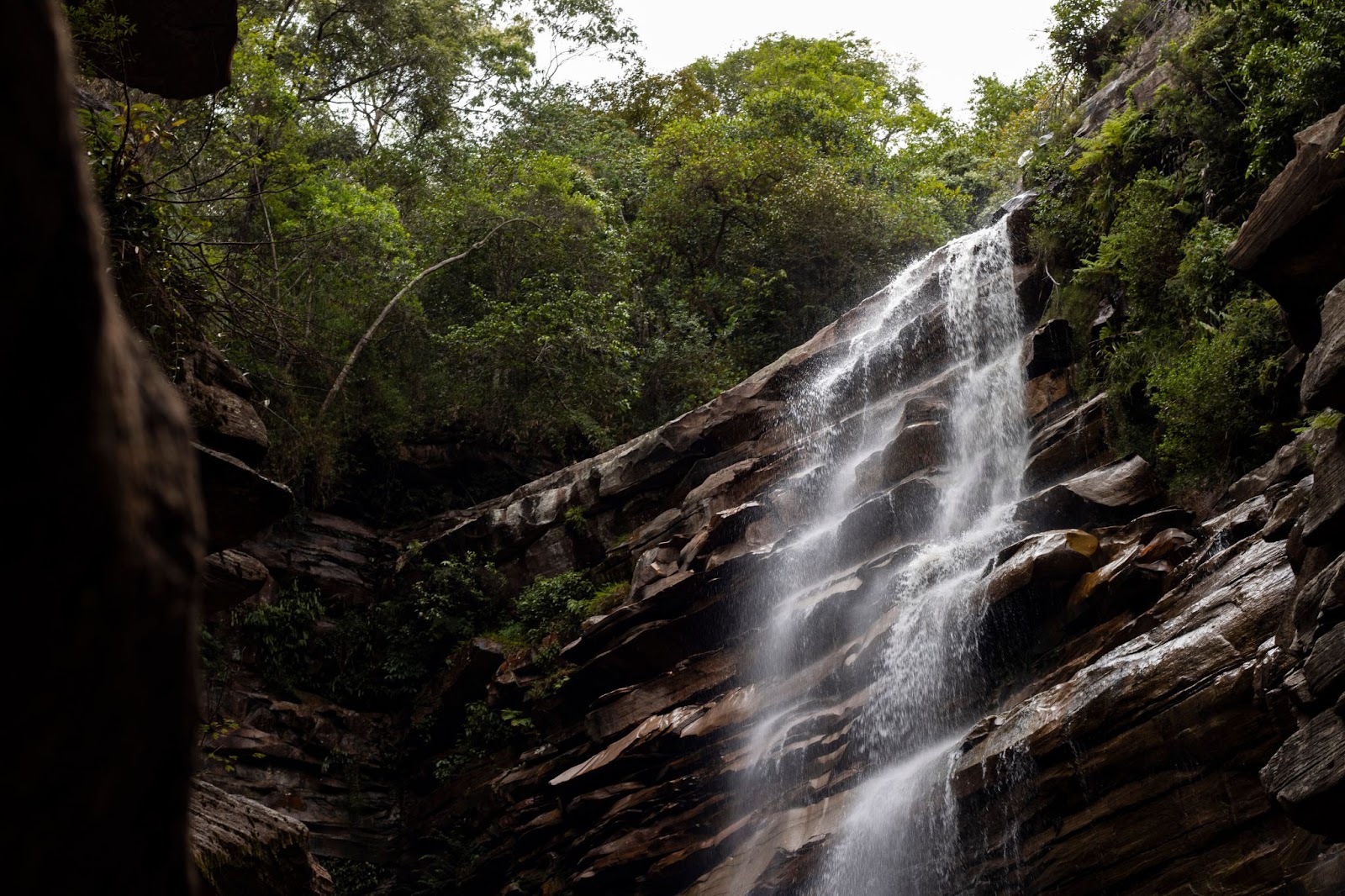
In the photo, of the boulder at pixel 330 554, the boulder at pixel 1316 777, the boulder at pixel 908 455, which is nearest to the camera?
the boulder at pixel 1316 777

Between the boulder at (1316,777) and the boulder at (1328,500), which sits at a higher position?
the boulder at (1328,500)

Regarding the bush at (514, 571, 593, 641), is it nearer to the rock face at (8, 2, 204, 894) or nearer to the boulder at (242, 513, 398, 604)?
the boulder at (242, 513, 398, 604)

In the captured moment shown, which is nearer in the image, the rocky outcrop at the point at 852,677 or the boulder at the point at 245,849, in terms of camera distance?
the boulder at the point at 245,849

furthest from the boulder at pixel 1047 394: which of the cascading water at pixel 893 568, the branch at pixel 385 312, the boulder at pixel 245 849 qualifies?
the branch at pixel 385 312

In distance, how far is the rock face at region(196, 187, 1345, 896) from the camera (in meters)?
8.39

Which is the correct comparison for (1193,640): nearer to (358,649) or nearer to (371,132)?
(358,649)

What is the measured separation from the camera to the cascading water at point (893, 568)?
11.6 metres

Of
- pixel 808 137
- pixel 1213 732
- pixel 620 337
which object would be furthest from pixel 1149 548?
pixel 808 137

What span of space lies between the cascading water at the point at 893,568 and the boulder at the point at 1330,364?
5.28 m

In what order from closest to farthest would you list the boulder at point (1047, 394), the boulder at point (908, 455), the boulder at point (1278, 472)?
the boulder at point (1278, 472)
the boulder at point (1047, 394)
the boulder at point (908, 455)

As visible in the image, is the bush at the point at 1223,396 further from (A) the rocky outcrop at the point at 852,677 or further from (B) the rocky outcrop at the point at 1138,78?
(B) the rocky outcrop at the point at 1138,78

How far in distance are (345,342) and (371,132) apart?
10555mm

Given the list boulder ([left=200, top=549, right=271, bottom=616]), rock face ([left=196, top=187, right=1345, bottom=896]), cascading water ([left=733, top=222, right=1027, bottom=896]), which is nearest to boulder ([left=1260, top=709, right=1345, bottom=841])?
rock face ([left=196, top=187, right=1345, bottom=896])

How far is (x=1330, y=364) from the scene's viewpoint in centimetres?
674
